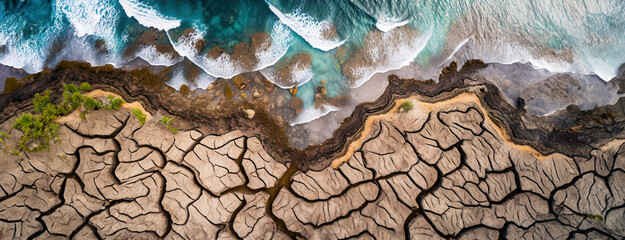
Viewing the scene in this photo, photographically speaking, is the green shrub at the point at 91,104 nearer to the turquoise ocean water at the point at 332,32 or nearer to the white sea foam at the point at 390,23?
the turquoise ocean water at the point at 332,32

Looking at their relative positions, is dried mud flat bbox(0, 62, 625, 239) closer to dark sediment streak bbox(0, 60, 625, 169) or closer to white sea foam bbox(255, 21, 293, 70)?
dark sediment streak bbox(0, 60, 625, 169)

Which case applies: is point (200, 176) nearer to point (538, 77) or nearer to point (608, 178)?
point (538, 77)

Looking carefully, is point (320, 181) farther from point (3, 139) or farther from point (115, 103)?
point (3, 139)

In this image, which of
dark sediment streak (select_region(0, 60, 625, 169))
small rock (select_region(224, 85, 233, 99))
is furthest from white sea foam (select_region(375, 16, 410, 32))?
small rock (select_region(224, 85, 233, 99))

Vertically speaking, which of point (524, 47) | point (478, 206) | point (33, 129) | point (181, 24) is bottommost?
point (33, 129)

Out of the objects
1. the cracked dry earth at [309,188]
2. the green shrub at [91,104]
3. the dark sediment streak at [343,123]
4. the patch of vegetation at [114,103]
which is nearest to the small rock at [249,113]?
the dark sediment streak at [343,123]

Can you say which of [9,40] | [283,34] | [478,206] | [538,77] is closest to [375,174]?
[478,206]
